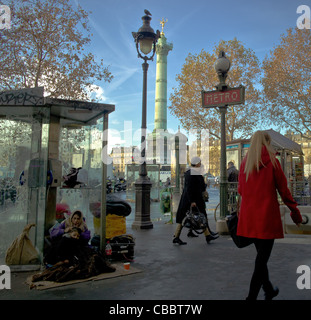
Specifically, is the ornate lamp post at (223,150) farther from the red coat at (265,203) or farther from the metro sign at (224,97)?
the red coat at (265,203)

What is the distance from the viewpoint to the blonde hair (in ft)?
10.2

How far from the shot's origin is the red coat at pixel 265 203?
299cm

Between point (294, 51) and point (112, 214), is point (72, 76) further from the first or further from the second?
point (294, 51)

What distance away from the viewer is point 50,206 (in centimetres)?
531

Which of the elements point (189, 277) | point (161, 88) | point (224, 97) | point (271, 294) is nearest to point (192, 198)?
point (189, 277)

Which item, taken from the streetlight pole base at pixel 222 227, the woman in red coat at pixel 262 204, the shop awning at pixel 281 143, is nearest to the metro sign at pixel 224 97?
the streetlight pole base at pixel 222 227

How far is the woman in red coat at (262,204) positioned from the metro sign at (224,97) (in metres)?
4.40

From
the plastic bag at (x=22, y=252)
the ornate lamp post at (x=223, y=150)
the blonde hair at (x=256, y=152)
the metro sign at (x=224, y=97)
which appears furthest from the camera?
the ornate lamp post at (x=223, y=150)

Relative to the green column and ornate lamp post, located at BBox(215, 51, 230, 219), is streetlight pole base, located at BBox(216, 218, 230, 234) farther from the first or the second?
the green column

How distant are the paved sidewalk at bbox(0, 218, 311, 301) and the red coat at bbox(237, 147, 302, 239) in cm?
91

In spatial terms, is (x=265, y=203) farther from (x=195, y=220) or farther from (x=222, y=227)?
(x=222, y=227)

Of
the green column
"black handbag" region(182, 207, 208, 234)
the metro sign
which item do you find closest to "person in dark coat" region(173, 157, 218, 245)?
"black handbag" region(182, 207, 208, 234)
